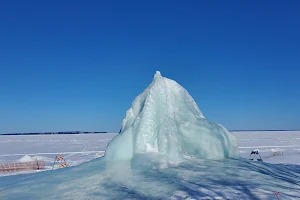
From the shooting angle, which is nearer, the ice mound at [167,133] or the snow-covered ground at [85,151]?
the ice mound at [167,133]

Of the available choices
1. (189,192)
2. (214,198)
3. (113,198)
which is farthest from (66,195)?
(214,198)

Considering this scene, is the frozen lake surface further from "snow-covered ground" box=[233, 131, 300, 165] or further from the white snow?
"snow-covered ground" box=[233, 131, 300, 165]

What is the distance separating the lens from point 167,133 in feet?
24.7

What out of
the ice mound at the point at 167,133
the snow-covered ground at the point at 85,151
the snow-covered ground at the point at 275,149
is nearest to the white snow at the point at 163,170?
the ice mound at the point at 167,133

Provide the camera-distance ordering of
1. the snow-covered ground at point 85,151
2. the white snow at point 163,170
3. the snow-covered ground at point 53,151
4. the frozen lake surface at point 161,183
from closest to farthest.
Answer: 1. the frozen lake surface at point 161,183
2. the white snow at point 163,170
3. the snow-covered ground at point 85,151
4. the snow-covered ground at point 53,151

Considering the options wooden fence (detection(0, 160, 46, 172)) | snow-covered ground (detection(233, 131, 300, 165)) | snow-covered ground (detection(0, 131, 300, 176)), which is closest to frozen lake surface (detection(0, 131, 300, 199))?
snow-covered ground (detection(0, 131, 300, 176))

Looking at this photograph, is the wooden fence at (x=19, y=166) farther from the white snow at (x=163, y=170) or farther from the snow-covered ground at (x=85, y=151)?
the white snow at (x=163, y=170)

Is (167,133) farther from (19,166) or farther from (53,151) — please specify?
(53,151)

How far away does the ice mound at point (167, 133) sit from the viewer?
7.58 metres

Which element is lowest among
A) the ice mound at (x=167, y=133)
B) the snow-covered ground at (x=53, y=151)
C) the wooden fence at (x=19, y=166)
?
the wooden fence at (x=19, y=166)

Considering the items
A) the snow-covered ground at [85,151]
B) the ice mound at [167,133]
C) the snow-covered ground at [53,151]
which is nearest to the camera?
the ice mound at [167,133]

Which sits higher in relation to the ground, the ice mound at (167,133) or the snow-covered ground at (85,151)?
the ice mound at (167,133)

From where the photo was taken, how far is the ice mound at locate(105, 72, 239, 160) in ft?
24.9

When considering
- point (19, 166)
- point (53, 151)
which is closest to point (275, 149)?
point (53, 151)
